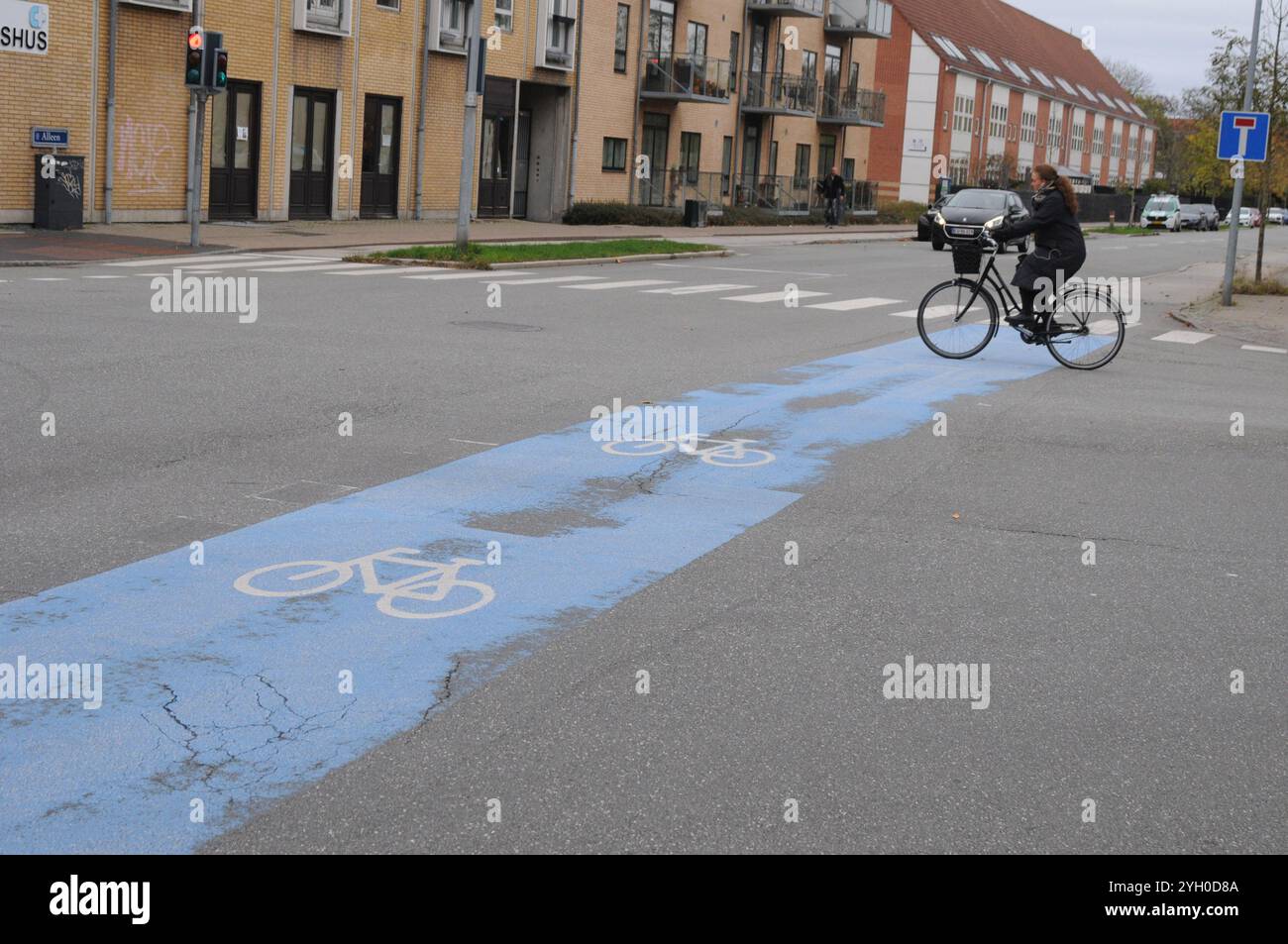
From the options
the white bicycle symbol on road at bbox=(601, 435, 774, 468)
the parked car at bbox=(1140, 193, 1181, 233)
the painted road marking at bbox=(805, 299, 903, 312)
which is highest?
the parked car at bbox=(1140, 193, 1181, 233)

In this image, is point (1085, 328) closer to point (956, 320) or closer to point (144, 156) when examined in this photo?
point (956, 320)

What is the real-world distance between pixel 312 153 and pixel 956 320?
22.9 metres

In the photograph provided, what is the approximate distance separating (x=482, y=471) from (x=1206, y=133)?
25.0 meters

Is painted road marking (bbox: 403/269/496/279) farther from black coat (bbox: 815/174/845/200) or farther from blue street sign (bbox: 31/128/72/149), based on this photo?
black coat (bbox: 815/174/845/200)

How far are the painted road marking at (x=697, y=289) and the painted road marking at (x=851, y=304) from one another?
1784 mm

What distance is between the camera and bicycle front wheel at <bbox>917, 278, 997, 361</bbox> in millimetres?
14805

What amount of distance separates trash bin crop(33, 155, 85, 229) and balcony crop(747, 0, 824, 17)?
31.4 meters

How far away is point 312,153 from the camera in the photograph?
34.7 m

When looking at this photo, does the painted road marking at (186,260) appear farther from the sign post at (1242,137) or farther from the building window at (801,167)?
the building window at (801,167)

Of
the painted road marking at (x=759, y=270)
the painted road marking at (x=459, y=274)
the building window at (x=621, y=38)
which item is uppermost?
the building window at (x=621, y=38)

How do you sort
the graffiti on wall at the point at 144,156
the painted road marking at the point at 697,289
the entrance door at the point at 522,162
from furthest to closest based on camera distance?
the entrance door at the point at 522,162, the graffiti on wall at the point at 144,156, the painted road marking at the point at 697,289

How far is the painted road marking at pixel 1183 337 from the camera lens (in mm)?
18984

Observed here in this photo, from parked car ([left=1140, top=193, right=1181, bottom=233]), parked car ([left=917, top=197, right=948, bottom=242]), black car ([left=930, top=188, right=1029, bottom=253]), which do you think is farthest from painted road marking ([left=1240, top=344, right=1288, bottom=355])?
parked car ([left=1140, top=193, right=1181, bottom=233])

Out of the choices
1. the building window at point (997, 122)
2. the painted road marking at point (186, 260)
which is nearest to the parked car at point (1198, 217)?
the building window at point (997, 122)
